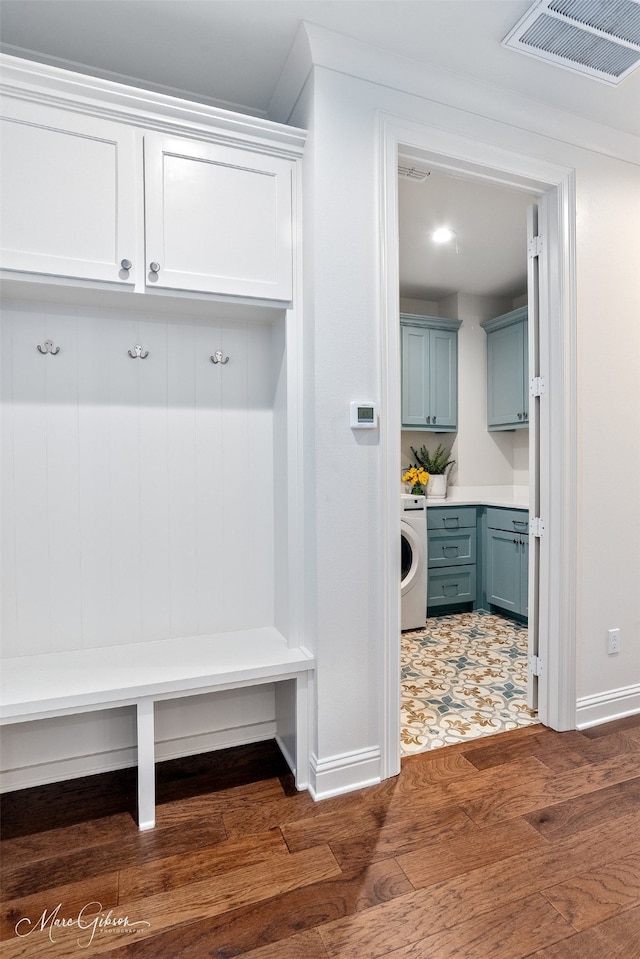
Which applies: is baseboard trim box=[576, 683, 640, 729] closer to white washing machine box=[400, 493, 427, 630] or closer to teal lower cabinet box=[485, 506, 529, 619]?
teal lower cabinet box=[485, 506, 529, 619]

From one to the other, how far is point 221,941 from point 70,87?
2483mm

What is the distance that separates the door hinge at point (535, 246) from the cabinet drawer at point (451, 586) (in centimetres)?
237

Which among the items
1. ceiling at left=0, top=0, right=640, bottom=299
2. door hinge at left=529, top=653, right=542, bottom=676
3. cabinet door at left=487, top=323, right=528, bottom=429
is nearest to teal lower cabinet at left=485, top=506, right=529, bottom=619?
cabinet door at left=487, top=323, right=528, bottom=429

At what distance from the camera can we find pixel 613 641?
2.43 metres

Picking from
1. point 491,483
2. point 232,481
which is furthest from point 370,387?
point 491,483

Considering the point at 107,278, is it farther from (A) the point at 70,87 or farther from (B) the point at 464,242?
(B) the point at 464,242

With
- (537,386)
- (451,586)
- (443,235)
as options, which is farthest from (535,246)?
(451,586)

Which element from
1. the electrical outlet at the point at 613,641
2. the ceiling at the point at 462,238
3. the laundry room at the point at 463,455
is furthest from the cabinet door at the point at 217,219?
the electrical outlet at the point at 613,641

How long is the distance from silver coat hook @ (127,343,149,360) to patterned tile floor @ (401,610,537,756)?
192 centimetres

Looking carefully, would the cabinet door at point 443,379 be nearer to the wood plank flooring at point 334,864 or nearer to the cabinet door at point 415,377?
the cabinet door at point 415,377

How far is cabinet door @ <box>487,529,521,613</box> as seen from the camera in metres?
3.81

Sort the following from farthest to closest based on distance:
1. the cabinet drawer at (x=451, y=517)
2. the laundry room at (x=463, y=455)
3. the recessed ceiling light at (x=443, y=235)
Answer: the cabinet drawer at (x=451, y=517), the recessed ceiling light at (x=443, y=235), the laundry room at (x=463, y=455)

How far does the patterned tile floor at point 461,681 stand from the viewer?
2332mm

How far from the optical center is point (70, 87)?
65.2 inches
